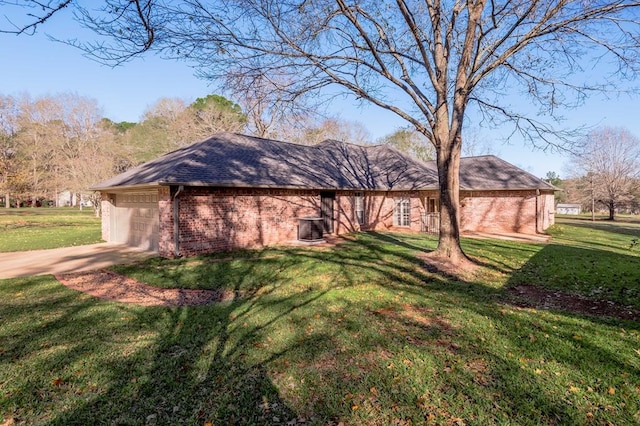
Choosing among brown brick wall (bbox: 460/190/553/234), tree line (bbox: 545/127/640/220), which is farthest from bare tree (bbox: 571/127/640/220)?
brown brick wall (bbox: 460/190/553/234)

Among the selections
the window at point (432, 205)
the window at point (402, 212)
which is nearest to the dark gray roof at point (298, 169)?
the window at point (402, 212)

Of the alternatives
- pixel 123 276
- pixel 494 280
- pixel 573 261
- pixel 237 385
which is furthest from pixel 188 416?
pixel 573 261

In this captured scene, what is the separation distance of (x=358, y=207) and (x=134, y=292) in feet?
41.9

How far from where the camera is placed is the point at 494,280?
26.2 ft

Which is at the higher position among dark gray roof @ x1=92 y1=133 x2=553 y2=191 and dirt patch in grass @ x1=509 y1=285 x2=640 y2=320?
dark gray roof @ x1=92 y1=133 x2=553 y2=191

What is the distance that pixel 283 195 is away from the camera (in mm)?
13922

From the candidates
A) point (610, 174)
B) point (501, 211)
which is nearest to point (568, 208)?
point (610, 174)

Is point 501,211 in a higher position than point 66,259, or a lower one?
higher

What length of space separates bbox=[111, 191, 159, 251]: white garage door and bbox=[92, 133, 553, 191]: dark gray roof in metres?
0.74

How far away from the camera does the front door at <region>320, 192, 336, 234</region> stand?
16.0 metres

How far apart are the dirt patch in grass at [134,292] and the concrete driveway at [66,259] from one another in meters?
1.14

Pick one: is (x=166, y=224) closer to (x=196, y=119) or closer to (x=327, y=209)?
(x=327, y=209)

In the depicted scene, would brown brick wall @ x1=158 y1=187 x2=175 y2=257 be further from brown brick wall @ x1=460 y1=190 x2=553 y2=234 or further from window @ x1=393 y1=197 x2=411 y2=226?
brown brick wall @ x1=460 y1=190 x2=553 y2=234

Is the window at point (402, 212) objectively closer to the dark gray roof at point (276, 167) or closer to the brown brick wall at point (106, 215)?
the dark gray roof at point (276, 167)
